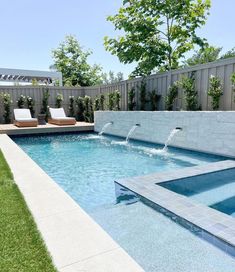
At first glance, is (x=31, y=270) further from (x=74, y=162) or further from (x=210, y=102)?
(x=210, y=102)

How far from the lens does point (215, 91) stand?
683cm

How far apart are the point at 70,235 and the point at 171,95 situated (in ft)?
23.8

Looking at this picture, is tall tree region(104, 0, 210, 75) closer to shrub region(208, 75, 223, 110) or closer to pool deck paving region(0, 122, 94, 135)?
pool deck paving region(0, 122, 94, 135)

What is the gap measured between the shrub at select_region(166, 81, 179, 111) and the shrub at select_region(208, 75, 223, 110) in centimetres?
167

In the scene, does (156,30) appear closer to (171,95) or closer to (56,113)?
(171,95)

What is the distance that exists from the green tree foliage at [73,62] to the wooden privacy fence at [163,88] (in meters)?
12.7

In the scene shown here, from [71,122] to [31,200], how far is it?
1070 cm

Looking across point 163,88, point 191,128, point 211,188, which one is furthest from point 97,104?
point 211,188

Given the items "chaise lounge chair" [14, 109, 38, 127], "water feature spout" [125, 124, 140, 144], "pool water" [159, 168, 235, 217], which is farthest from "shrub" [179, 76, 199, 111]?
"chaise lounge chair" [14, 109, 38, 127]

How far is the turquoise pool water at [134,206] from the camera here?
1951 millimetres

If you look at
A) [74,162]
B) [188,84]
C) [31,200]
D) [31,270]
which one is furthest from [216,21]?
[31,270]

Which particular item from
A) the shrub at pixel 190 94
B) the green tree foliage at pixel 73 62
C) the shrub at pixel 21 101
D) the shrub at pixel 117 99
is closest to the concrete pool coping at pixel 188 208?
the shrub at pixel 190 94

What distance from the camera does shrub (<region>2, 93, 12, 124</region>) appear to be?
14078 mm

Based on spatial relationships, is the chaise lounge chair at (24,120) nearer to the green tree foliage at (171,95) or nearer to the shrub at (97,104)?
the shrub at (97,104)
